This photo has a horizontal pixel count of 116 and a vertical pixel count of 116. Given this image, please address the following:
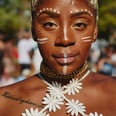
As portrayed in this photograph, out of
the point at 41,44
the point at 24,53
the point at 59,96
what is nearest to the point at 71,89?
the point at 59,96

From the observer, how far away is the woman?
11.4 ft

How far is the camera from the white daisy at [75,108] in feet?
11.6

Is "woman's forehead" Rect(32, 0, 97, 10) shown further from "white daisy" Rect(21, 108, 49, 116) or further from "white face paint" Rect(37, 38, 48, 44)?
"white daisy" Rect(21, 108, 49, 116)

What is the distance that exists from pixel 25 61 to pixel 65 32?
781 cm

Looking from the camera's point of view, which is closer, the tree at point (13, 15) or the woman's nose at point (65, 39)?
the woman's nose at point (65, 39)

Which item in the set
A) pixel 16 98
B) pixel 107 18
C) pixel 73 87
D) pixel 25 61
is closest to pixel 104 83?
pixel 73 87

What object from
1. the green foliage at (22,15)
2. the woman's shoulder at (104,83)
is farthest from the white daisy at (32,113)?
the green foliage at (22,15)

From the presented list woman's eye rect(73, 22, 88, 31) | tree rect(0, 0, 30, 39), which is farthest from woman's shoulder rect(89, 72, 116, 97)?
tree rect(0, 0, 30, 39)

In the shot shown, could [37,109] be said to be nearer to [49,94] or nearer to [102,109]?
[49,94]

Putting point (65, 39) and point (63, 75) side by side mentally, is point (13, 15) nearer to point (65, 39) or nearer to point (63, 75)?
point (63, 75)

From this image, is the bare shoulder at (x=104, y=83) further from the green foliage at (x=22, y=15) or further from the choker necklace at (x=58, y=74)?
the green foliage at (x=22, y=15)

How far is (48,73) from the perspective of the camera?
3629mm

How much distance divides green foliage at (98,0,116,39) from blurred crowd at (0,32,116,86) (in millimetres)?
19046

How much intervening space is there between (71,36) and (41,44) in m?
0.20
